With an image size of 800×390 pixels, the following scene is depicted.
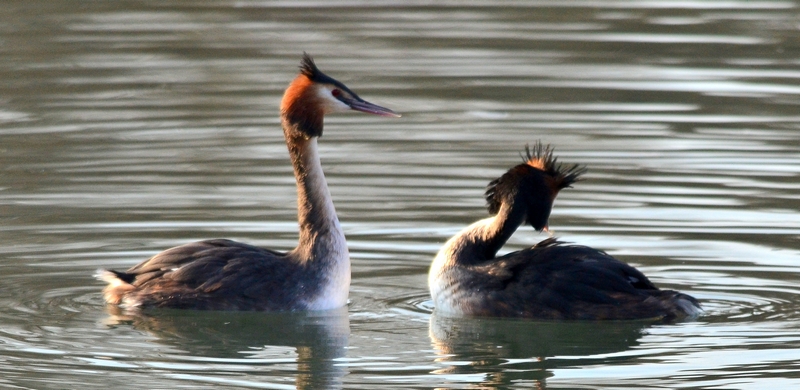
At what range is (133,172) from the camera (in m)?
12.4

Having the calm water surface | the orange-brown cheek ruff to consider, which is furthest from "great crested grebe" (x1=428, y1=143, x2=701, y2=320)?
the orange-brown cheek ruff

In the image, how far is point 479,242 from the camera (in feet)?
28.8

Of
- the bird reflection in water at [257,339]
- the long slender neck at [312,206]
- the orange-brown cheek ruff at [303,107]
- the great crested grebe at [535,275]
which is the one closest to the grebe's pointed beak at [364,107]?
the orange-brown cheek ruff at [303,107]

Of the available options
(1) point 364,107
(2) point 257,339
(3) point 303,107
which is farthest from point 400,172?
(2) point 257,339

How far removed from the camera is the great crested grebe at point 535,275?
8078 millimetres

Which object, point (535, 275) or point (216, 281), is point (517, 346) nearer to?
point (535, 275)

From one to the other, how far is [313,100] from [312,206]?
0.66 meters

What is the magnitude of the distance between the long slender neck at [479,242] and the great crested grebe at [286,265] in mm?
636

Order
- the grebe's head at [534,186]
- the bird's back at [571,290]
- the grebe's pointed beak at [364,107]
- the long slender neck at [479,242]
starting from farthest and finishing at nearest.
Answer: the grebe's pointed beak at [364,107] < the long slender neck at [479,242] < the grebe's head at [534,186] < the bird's back at [571,290]

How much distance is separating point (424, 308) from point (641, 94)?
7.18 metres

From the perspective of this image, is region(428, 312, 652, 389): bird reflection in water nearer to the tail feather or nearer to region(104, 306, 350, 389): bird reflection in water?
region(104, 306, 350, 389): bird reflection in water

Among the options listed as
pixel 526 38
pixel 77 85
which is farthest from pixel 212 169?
pixel 526 38

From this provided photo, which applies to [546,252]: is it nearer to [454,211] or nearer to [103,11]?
[454,211]

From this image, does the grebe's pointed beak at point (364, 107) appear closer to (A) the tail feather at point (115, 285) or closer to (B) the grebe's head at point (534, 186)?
(B) the grebe's head at point (534, 186)
